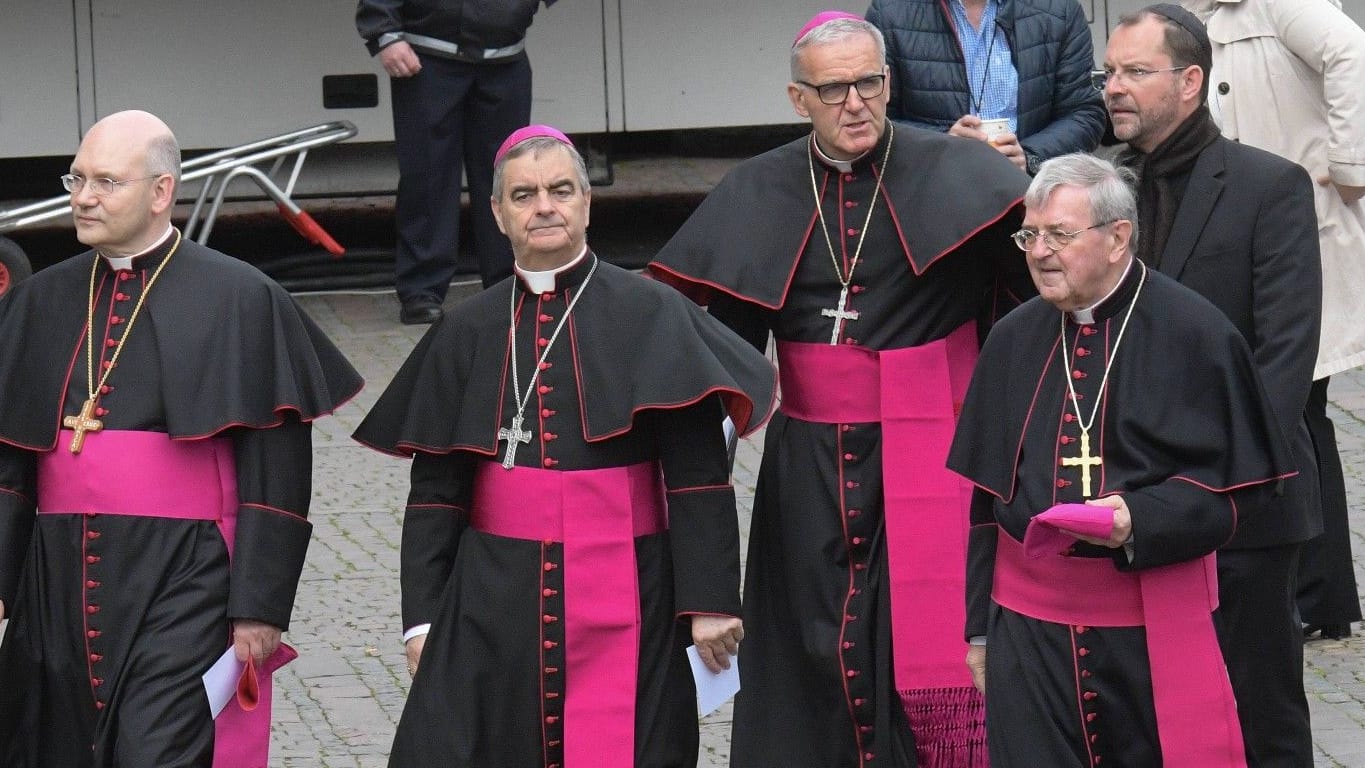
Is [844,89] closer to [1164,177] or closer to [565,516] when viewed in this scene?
[1164,177]

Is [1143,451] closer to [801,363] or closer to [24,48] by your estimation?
[801,363]

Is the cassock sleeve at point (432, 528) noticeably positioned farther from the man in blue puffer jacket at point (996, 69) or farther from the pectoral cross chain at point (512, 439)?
the man in blue puffer jacket at point (996, 69)

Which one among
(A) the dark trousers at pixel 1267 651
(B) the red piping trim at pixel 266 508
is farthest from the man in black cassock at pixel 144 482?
(A) the dark trousers at pixel 1267 651

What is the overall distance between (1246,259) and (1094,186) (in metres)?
0.81

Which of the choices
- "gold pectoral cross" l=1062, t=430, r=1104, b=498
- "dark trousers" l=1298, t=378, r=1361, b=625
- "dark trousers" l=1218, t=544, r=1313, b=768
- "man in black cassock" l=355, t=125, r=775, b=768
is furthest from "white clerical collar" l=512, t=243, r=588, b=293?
"dark trousers" l=1298, t=378, r=1361, b=625

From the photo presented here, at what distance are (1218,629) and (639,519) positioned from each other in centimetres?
116

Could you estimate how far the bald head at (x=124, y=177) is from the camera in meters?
5.10

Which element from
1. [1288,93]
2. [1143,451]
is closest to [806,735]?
[1143,451]

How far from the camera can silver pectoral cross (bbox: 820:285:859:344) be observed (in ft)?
18.1

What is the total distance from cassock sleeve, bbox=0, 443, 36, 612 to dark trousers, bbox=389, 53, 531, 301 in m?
5.09

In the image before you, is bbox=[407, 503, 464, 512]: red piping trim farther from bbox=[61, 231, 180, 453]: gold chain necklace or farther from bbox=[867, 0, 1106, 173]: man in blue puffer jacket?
bbox=[867, 0, 1106, 173]: man in blue puffer jacket

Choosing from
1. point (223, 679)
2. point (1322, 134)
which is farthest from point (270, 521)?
point (1322, 134)

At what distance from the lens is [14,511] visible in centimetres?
521

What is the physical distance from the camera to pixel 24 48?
11.5 metres
